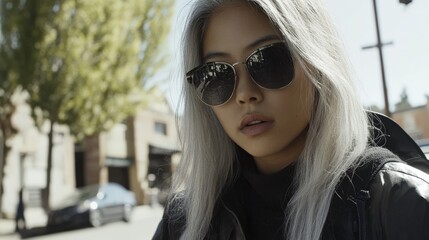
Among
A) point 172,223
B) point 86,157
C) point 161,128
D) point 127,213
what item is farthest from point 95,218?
point 161,128

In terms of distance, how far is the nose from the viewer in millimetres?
1455

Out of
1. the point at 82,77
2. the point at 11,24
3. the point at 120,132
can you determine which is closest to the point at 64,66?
the point at 82,77

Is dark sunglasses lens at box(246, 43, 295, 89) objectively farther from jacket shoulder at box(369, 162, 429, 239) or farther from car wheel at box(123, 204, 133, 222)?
car wheel at box(123, 204, 133, 222)

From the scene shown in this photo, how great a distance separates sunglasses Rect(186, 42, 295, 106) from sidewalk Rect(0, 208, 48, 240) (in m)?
14.2

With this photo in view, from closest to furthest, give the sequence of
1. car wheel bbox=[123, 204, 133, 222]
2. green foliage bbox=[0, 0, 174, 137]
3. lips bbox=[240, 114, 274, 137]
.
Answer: lips bbox=[240, 114, 274, 137]
green foliage bbox=[0, 0, 174, 137]
car wheel bbox=[123, 204, 133, 222]

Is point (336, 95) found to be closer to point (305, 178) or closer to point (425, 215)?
point (305, 178)

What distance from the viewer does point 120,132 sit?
29094 mm

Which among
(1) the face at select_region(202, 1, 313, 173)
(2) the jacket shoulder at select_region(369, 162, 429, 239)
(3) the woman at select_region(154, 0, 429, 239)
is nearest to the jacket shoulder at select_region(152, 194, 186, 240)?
(3) the woman at select_region(154, 0, 429, 239)

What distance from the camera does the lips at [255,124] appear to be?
142 cm

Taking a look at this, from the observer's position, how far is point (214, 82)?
1549 millimetres

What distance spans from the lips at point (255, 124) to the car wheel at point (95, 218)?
45.0 ft

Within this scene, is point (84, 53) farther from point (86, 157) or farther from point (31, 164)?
point (86, 157)

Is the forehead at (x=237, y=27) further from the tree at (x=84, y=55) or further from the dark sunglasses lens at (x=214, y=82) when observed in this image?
the tree at (x=84, y=55)

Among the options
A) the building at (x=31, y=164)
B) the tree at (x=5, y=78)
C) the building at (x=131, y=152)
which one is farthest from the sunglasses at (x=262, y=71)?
the building at (x=131, y=152)
